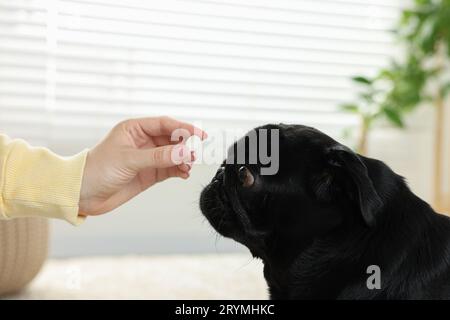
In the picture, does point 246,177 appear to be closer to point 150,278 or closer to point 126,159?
point 126,159

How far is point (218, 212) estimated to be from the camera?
1.16m

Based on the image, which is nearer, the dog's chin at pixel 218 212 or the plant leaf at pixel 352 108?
the dog's chin at pixel 218 212

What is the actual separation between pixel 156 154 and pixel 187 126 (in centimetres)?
13

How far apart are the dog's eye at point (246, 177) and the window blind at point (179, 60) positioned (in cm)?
180

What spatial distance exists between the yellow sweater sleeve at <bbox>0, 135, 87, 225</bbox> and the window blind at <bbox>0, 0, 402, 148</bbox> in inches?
63.4

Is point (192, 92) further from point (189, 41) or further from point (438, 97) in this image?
point (438, 97)

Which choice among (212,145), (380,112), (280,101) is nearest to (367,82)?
(380,112)

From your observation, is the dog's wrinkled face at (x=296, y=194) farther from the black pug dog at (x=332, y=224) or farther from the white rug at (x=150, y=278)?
the white rug at (x=150, y=278)

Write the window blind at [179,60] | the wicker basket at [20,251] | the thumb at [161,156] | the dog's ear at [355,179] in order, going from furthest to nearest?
the window blind at [179,60] < the wicker basket at [20,251] < the thumb at [161,156] < the dog's ear at [355,179]

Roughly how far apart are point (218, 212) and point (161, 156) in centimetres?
17

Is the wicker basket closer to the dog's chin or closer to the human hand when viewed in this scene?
the human hand

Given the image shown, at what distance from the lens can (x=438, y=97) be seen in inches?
121

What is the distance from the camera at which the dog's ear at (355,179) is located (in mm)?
970

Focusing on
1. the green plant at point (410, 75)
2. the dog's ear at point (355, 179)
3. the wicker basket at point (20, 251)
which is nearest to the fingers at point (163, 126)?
the dog's ear at point (355, 179)
